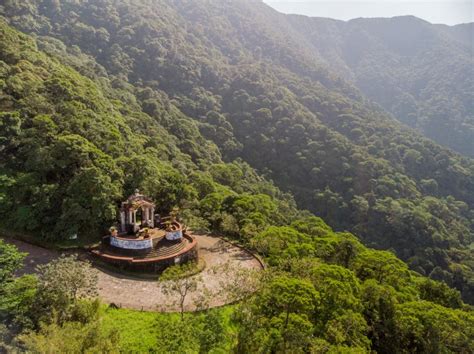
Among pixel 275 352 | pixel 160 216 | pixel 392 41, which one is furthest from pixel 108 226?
pixel 392 41

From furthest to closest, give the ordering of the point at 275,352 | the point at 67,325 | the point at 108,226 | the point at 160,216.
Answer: the point at 160,216 < the point at 108,226 < the point at 275,352 < the point at 67,325

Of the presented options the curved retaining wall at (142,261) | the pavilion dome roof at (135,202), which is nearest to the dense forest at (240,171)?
the pavilion dome roof at (135,202)

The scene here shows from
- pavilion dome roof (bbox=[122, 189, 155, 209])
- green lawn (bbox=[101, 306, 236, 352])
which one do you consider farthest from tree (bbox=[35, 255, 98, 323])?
pavilion dome roof (bbox=[122, 189, 155, 209])

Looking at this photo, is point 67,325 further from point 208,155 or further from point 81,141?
point 208,155

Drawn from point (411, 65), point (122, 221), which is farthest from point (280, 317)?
point (411, 65)

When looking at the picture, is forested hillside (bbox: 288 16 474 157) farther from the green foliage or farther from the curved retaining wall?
the curved retaining wall

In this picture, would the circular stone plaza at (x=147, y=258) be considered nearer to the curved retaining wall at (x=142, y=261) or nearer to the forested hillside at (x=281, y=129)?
the curved retaining wall at (x=142, y=261)
